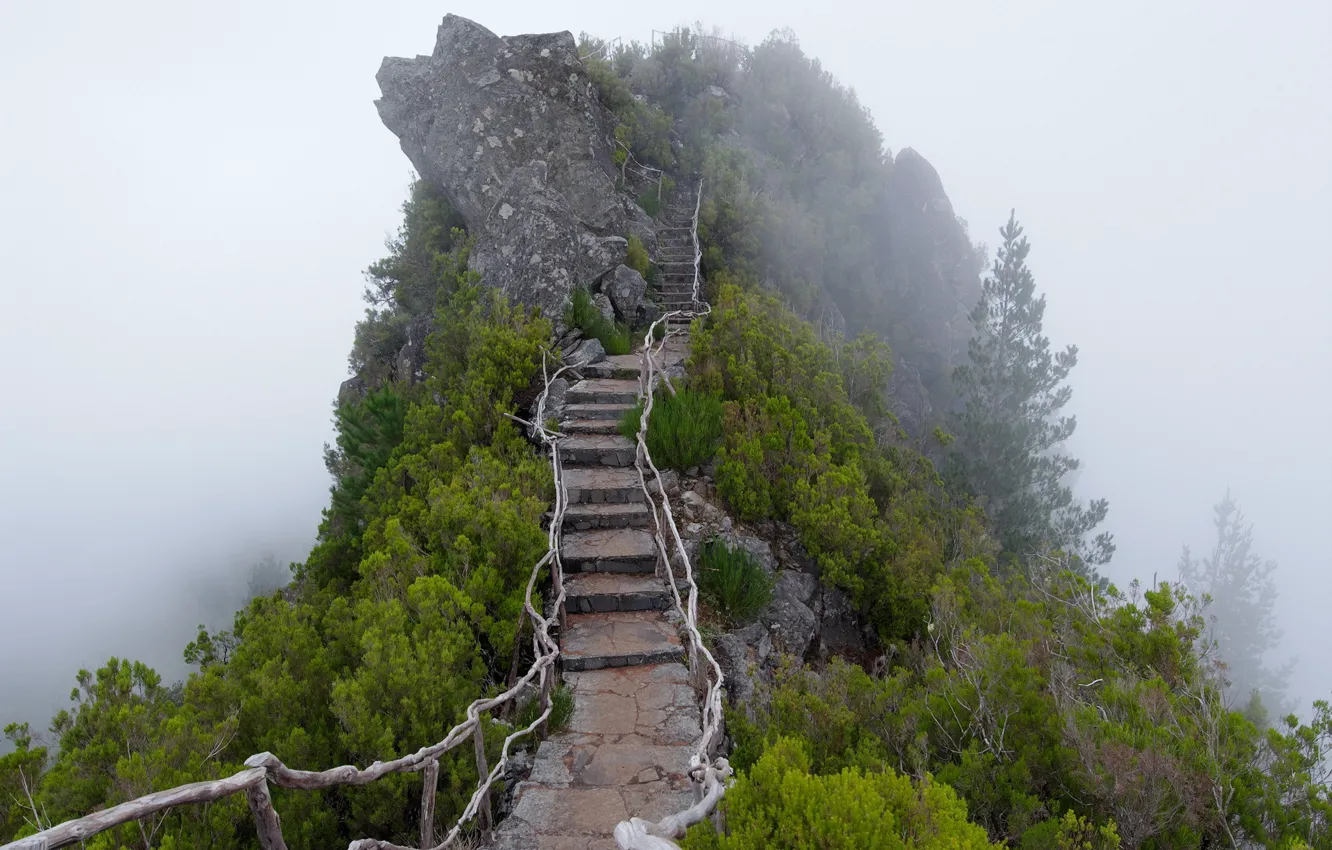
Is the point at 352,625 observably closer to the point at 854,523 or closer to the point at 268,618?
the point at 268,618

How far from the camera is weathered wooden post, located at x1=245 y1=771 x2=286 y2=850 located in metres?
2.33

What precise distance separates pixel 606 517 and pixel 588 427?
186 cm

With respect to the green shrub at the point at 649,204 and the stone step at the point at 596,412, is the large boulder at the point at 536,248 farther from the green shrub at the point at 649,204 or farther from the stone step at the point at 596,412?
the green shrub at the point at 649,204

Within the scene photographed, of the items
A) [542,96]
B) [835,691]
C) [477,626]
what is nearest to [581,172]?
[542,96]

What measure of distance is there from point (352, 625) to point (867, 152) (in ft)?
82.0

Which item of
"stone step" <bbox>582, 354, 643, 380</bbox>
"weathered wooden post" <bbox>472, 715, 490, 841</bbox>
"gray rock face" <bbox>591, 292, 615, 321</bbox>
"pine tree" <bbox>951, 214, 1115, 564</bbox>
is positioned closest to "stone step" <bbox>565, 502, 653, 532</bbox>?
"weathered wooden post" <bbox>472, 715, 490, 841</bbox>

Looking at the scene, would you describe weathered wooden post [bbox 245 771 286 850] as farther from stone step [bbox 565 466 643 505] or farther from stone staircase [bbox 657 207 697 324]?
stone staircase [bbox 657 207 697 324]

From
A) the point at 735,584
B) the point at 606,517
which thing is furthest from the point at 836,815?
the point at 606,517

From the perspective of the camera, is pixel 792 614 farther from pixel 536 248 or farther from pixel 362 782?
pixel 536 248

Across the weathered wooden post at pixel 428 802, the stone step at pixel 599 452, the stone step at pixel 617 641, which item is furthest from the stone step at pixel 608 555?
the weathered wooden post at pixel 428 802

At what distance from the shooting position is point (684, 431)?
7.68 metres

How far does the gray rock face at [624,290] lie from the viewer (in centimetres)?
1298

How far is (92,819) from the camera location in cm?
177

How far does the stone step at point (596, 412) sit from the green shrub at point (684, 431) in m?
1.01
